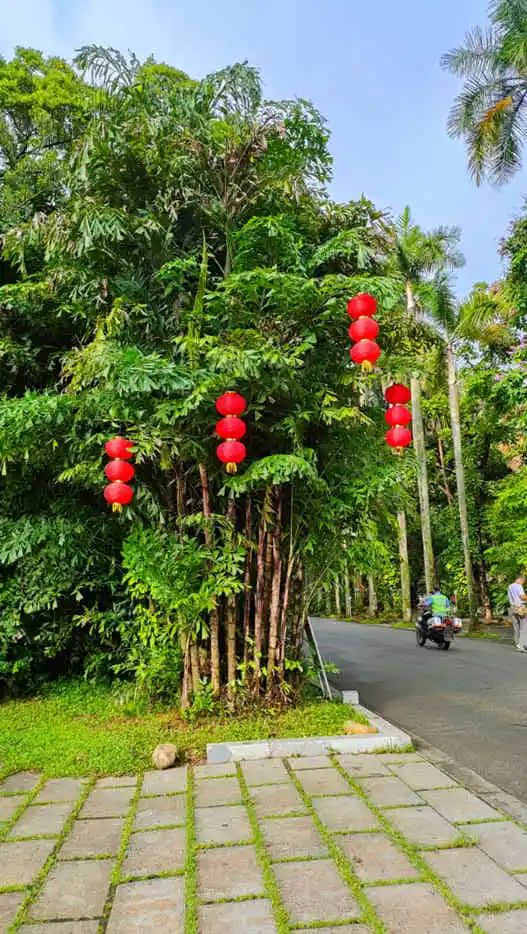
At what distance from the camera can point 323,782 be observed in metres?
3.60

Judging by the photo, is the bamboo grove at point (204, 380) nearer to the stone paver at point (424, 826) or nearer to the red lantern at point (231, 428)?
the red lantern at point (231, 428)

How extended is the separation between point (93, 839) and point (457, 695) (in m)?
4.68

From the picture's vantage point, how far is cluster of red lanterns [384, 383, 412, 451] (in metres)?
4.38

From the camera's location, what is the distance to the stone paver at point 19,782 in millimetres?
3596

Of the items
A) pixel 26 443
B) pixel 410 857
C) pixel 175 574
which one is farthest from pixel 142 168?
pixel 410 857

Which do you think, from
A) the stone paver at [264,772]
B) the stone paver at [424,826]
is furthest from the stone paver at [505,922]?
the stone paver at [264,772]

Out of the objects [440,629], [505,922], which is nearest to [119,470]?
[505,922]

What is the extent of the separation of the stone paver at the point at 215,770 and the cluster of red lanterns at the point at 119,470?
1.68m

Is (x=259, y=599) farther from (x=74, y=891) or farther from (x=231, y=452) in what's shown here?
(x=74, y=891)

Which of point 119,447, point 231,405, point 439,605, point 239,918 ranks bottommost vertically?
point 239,918

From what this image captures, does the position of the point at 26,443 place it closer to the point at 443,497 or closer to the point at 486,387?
the point at 486,387

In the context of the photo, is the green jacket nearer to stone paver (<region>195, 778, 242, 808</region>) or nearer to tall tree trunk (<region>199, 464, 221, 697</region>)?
tall tree trunk (<region>199, 464, 221, 697</region>)

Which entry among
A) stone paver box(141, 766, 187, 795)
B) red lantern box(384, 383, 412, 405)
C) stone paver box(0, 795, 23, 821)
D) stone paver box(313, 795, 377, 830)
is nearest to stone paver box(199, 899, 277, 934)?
stone paver box(313, 795, 377, 830)

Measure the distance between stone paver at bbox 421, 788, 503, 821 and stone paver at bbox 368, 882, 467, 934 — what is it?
813 millimetres
